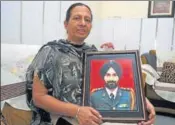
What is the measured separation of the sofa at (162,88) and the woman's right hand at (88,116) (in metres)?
1.66

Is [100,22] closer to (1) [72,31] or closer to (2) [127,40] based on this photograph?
(2) [127,40]

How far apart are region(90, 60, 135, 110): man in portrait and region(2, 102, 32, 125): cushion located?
578 mm

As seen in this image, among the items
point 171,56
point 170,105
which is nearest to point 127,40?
point 171,56

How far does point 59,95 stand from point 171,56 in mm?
2153

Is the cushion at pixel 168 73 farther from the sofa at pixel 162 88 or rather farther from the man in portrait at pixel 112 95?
the man in portrait at pixel 112 95

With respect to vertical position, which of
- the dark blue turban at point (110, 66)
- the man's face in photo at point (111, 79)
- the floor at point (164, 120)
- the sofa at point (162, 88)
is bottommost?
the floor at point (164, 120)

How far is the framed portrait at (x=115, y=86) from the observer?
0.90 meters

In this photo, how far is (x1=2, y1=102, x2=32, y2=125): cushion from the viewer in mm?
1345

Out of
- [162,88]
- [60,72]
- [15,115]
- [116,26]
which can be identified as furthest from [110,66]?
[116,26]

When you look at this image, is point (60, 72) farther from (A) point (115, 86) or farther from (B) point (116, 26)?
(B) point (116, 26)

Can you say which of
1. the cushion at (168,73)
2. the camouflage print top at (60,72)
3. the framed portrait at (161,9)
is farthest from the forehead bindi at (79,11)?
the framed portrait at (161,9)

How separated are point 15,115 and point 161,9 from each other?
2.76m

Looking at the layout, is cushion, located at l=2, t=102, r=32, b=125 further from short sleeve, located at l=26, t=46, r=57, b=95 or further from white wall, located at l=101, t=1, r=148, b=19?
white wall, located at l=101, t=1, r=148, b=19

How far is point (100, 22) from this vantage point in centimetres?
368
